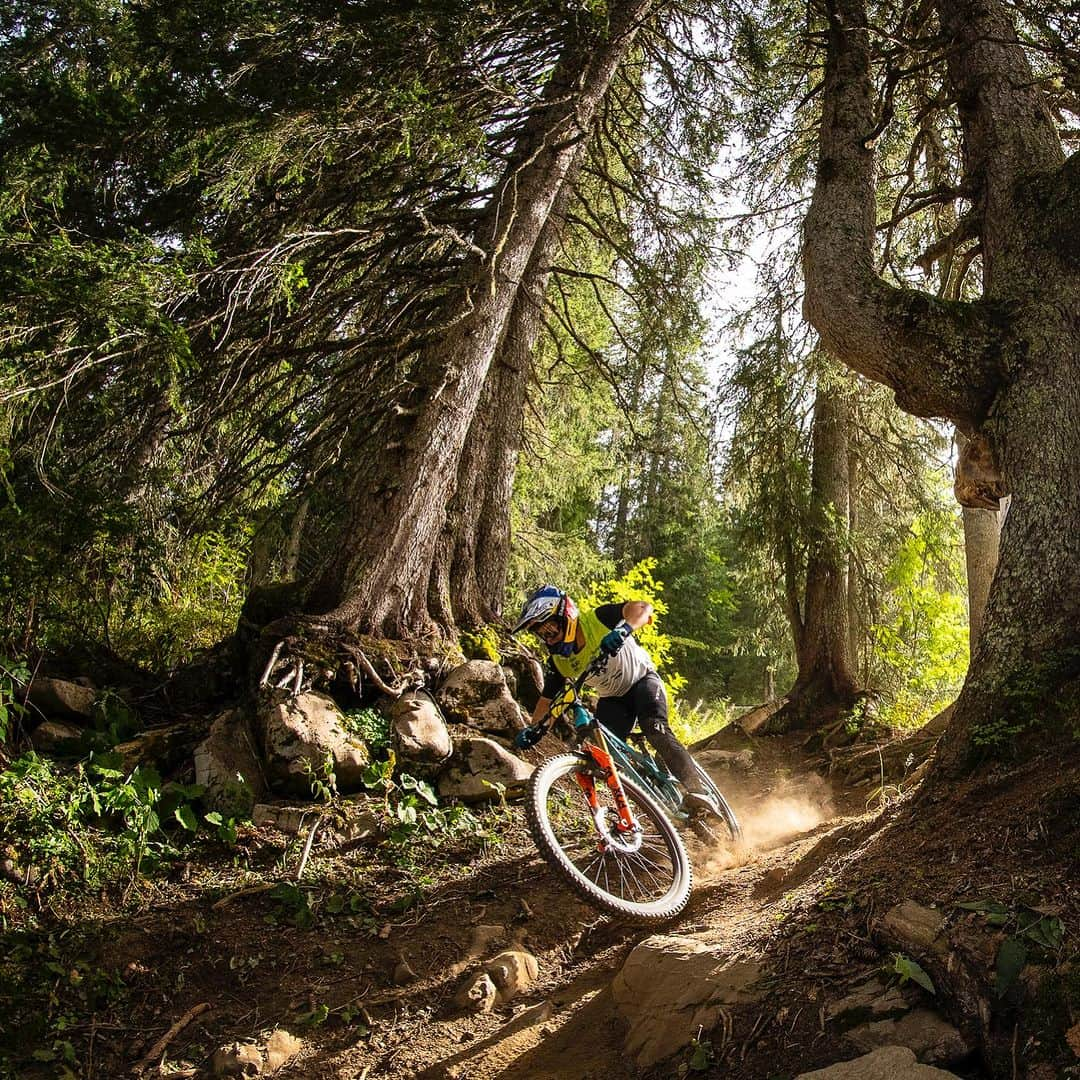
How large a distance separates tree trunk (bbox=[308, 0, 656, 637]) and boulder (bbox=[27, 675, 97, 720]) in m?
1.77

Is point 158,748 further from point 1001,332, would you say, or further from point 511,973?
point 1001,332

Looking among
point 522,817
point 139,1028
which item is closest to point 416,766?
point 522,817

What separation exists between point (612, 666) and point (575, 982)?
2007 mm

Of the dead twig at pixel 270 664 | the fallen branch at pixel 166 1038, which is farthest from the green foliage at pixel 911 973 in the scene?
the dead twig at pixel 270 664

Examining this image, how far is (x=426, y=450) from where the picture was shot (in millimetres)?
6945

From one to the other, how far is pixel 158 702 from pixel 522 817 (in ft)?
9.78

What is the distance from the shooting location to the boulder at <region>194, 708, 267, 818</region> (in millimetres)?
5133

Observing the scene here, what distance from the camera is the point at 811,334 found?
10102 mm

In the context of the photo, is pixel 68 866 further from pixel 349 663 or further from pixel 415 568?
pixel 415 568

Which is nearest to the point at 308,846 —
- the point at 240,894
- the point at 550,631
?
the point at 240,894

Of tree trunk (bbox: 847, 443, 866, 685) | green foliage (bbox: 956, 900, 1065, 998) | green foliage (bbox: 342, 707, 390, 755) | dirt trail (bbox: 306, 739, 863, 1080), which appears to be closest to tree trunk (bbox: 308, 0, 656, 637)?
green foliage (bbox: 342, 707, 390, 755)

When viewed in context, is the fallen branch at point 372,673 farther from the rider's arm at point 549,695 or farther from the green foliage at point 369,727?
the rider's arm at point 549,695

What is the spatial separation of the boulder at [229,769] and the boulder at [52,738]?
0.79 metres

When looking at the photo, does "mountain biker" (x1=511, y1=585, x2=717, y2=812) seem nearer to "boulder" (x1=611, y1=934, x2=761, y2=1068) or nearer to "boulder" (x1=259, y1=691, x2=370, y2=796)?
"boulder" (x1=259, y1=691, x2=370, y2=796)
